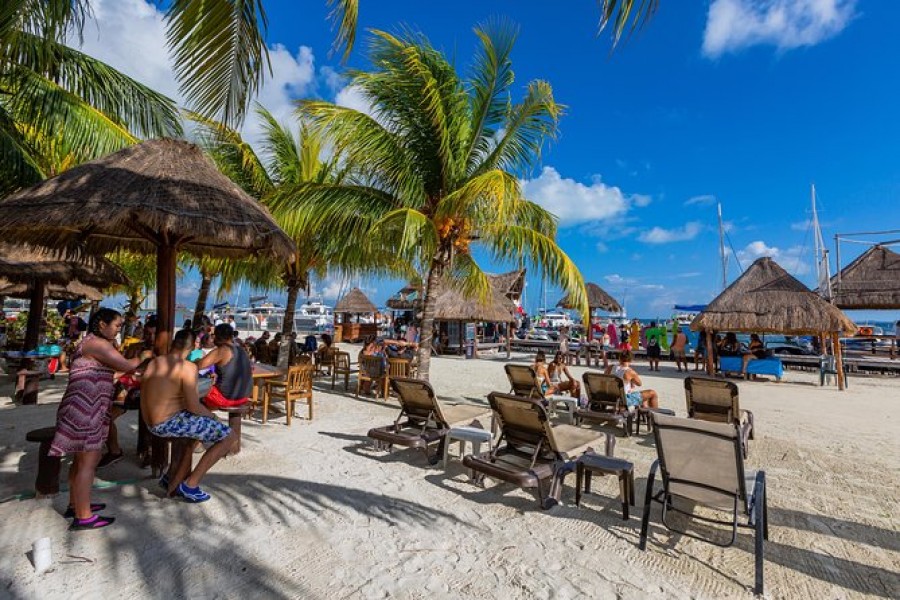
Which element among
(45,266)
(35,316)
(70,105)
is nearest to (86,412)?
(70,105)

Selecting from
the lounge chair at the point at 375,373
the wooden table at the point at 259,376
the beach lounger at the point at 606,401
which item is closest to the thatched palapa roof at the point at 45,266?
the wooden table at the point at 259,376

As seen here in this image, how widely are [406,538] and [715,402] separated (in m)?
4.79

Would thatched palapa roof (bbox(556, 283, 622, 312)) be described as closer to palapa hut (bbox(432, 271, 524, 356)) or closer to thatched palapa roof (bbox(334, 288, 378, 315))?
palapa hut (bbox(432, 271, 524, 356))

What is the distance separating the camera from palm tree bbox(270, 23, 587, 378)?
8.22m

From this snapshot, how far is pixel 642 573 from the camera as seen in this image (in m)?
3.06

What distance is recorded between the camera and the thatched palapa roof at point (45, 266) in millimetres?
7617

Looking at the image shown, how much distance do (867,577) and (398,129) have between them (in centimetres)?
837

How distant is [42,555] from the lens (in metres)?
2.86

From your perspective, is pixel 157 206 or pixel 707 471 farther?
pixel 157 206

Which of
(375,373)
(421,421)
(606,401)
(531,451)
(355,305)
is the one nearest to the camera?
(531,451)

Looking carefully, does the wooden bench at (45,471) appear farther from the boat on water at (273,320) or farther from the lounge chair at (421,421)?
the boat on water at (273,320)

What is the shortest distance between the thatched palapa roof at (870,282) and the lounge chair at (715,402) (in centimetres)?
1643

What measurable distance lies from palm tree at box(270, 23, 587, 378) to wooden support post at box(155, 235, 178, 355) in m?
3.40

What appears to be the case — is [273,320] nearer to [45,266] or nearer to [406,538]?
[45,266]
